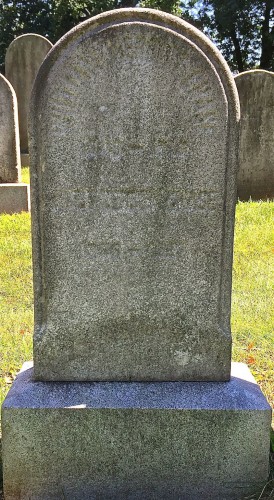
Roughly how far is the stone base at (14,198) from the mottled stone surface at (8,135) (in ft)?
0.75

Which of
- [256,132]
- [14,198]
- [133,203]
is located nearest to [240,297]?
[133,203]

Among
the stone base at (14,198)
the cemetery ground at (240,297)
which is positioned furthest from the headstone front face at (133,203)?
the stone base at (14,198)

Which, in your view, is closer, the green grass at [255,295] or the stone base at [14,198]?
the green grass at [255,295]

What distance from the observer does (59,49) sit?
1951 mm

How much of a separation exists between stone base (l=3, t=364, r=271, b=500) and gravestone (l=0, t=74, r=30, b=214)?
504cm

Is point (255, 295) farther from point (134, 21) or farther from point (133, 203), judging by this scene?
point (134, 21)

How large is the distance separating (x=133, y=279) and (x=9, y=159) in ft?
17.4

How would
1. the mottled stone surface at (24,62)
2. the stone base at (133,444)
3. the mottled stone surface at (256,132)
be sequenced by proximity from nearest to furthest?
the stone base at (133,444)
the mottled stone surface at (256,132)
the mottled stone surface at (24,62)

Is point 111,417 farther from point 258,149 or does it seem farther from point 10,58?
point 10,58

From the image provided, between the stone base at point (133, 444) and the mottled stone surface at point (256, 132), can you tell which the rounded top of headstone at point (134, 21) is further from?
the mottled stone surface at point (256, 132)

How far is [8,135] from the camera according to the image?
6.93m

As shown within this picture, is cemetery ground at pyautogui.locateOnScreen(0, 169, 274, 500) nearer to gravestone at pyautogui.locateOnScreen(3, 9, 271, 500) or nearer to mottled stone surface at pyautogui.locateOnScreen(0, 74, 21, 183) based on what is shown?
gravestone at pyautogui.locateOnScreen(3, 9, 271, 500)

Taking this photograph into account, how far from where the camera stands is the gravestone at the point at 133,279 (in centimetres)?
197

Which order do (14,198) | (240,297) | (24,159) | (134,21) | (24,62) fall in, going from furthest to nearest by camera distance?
(24,62), (24,159), (14,198), (240,297), (134,21)
